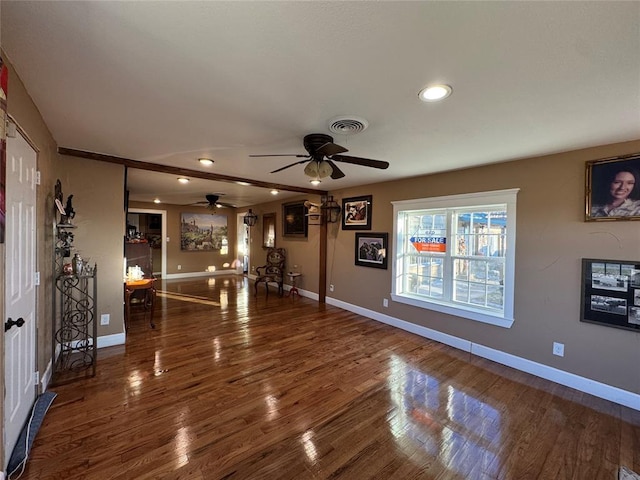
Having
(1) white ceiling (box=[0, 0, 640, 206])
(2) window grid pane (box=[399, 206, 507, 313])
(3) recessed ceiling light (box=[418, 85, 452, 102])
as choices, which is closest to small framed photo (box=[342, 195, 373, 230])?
(2) window grid pane (box=[399, 206, 507, 313])

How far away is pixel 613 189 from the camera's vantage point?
2484mm

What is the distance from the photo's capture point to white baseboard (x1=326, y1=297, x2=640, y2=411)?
246 cm

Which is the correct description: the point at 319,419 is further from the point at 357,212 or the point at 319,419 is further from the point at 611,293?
the point at 357,212

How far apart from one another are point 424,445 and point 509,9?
2.51 m

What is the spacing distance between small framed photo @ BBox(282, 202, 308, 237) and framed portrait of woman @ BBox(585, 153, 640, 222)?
4707mm

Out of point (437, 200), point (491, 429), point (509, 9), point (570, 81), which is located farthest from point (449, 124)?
point (491, 429)

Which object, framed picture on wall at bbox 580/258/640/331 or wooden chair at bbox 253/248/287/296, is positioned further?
wooden chair at bbox 253/248/287/296

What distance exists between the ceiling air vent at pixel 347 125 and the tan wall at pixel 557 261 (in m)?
2.08

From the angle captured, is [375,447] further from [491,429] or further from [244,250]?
[244,250]

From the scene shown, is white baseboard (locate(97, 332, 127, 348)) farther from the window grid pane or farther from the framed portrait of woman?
the framed portrait of woman

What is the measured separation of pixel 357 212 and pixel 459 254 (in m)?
1.96

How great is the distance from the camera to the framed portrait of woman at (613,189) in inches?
94.1

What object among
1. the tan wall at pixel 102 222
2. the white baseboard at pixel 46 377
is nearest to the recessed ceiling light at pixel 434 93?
the tan wall at pixel 102 222

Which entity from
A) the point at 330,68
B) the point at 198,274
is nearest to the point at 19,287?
the point at 330,68
